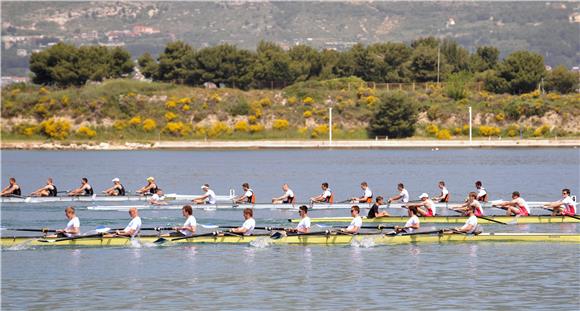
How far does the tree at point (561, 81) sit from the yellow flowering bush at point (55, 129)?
50.4 m

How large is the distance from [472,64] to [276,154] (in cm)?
4265

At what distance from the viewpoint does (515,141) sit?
4107 inches

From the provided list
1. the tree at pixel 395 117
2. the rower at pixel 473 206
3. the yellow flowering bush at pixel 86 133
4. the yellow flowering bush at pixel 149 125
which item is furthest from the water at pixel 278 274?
the yellow flowering bush at pixel 86 133

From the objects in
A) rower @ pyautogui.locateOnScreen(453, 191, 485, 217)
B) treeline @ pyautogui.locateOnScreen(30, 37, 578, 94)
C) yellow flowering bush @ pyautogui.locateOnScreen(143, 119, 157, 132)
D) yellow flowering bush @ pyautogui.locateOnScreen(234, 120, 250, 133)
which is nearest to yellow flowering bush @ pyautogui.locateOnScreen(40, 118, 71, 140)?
yellow flowering bush @ pyautogui.locateOnScreen(143, 119, 157, 132)

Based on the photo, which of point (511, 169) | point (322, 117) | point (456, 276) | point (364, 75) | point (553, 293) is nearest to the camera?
point (553, 293)

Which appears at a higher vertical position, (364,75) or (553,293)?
(364,75)

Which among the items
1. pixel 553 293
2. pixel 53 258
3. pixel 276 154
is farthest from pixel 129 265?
→ pixel 276 154

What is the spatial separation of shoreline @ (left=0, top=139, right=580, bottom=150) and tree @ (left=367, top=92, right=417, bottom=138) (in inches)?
51.2

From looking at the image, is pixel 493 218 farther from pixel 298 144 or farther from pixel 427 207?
pixel 298 144

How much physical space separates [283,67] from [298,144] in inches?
796

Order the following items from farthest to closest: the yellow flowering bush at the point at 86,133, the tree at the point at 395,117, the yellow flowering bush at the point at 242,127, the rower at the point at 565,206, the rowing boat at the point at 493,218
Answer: the yellow flowering bush at the point at 86,133 < the yellow flowering bush at the point at 242,127 < the tree at the point at 395,117 < the rower at the point at 565,206 < the rowing boat at the point at 493,218

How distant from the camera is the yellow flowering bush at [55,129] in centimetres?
10938

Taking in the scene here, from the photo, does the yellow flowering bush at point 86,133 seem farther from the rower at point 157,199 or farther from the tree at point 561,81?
the rower at point 157,199

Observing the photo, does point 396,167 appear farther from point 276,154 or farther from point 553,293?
point 553,293
